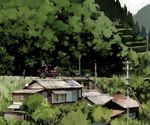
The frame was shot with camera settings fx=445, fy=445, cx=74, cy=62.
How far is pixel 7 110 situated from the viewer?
1832 inches

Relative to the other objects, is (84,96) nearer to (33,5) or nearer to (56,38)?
(56,38)

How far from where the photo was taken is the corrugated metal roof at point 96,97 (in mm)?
51062

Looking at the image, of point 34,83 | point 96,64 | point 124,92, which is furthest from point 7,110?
point 96,64

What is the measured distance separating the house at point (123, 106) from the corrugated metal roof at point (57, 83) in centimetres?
444

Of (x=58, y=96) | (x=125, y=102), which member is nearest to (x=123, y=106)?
(x=125, y=102)

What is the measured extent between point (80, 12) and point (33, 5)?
24.9ft

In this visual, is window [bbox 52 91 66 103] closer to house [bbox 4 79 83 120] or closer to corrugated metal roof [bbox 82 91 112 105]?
house [bbox 4 79 83 120]

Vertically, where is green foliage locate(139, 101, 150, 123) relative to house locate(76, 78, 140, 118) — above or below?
below

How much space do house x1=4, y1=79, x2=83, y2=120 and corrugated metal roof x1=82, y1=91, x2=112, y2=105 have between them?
52.1 inches

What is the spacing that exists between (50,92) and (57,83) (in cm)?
218

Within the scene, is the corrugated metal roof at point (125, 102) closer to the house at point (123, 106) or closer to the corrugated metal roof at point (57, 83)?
the house at point (123, 106)

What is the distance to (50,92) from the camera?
48.2 meters

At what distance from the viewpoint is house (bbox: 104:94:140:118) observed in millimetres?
51375

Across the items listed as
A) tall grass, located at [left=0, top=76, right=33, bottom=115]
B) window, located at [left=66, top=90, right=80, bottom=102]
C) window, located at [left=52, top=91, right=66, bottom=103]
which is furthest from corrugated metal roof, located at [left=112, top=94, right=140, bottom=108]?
tall grass, located at [left=0, top=76, right=33, bottom=115]
